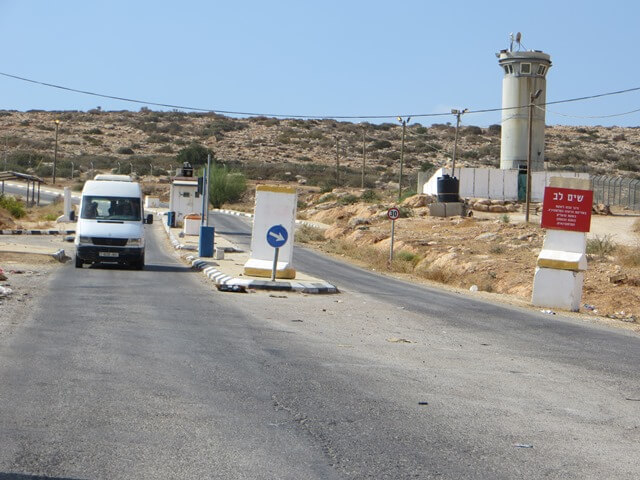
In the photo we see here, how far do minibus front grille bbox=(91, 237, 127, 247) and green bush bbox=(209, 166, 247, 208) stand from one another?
166ft

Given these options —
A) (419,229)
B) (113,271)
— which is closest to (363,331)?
(113,271)

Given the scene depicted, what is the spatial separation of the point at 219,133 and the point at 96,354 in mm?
125844

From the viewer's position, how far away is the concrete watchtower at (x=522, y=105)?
6231cm

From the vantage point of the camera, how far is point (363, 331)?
46.1 ft

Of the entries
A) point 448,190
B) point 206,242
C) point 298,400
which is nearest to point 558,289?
point 298,400

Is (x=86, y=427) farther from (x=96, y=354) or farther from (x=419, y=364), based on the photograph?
(x=419, y=364)

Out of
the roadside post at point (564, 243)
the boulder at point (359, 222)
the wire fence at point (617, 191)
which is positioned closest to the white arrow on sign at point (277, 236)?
the roadside post at point (564, 243)

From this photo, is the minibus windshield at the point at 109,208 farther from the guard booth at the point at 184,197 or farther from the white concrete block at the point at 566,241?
the guard booth at the point at 184,197

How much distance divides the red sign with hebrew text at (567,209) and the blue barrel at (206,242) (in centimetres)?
1388

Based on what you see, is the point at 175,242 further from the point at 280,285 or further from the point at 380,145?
the point at 380,145

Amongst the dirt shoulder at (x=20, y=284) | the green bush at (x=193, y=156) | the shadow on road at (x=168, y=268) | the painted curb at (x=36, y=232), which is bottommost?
the dirt shoulder at (x=20, y=284)

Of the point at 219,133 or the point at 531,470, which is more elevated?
the point at 219,133

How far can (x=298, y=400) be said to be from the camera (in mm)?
8305

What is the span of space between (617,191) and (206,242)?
37681mm
